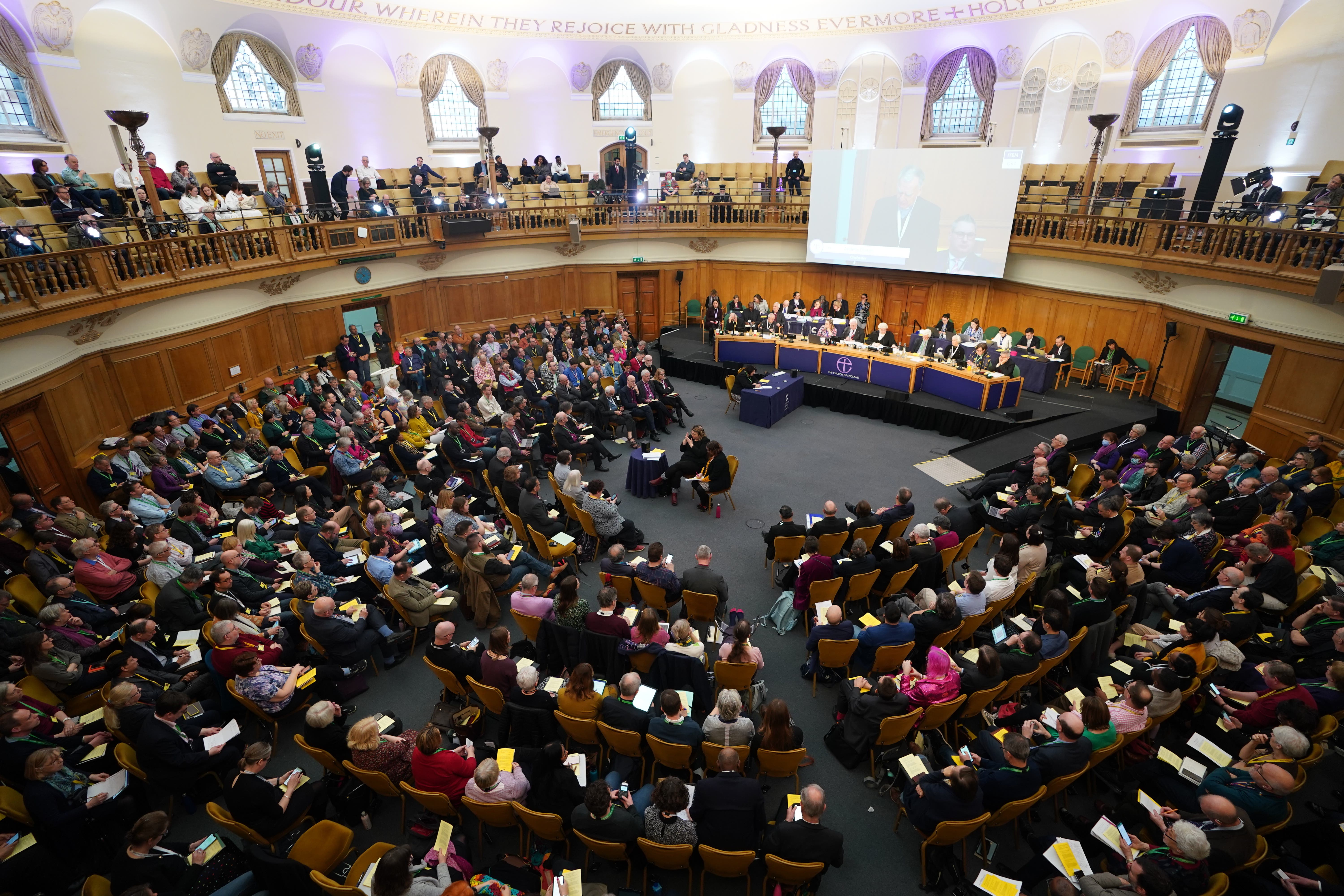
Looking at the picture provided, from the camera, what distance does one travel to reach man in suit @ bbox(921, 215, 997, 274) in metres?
14.4

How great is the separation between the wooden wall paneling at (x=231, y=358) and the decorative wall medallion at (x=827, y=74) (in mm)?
17514

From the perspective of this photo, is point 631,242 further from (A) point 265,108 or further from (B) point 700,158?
(A) point 265,108

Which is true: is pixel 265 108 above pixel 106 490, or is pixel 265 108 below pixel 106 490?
above

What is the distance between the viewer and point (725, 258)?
18.3 meters

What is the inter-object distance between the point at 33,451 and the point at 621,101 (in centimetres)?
1814

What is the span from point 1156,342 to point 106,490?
710 inches

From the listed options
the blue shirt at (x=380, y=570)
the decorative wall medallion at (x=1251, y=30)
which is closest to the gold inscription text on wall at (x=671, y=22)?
the decorative wall medallion at (x=1251, y=30)

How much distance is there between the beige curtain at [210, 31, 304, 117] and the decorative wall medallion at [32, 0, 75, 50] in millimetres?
2537

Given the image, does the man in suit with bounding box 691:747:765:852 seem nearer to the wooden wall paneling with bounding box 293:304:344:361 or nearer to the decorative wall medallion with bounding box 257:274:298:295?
the decorative wall medallion with bounding box 257:274:298:295

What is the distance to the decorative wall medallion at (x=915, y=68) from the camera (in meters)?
17.9

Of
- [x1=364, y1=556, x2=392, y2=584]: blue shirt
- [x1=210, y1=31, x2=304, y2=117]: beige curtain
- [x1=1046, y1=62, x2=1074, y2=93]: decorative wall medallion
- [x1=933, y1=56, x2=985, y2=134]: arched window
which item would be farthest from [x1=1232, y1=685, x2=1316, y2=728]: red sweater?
[x1=210, y1=31, x2=304, y2=117]: beige curtain

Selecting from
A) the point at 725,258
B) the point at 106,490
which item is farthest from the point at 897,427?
the point at 106,490

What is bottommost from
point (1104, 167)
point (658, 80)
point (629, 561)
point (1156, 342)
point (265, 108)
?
point (629, 561)

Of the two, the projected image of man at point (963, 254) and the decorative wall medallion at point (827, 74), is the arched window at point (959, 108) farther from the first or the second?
the projected image of man at point (963, 254)
